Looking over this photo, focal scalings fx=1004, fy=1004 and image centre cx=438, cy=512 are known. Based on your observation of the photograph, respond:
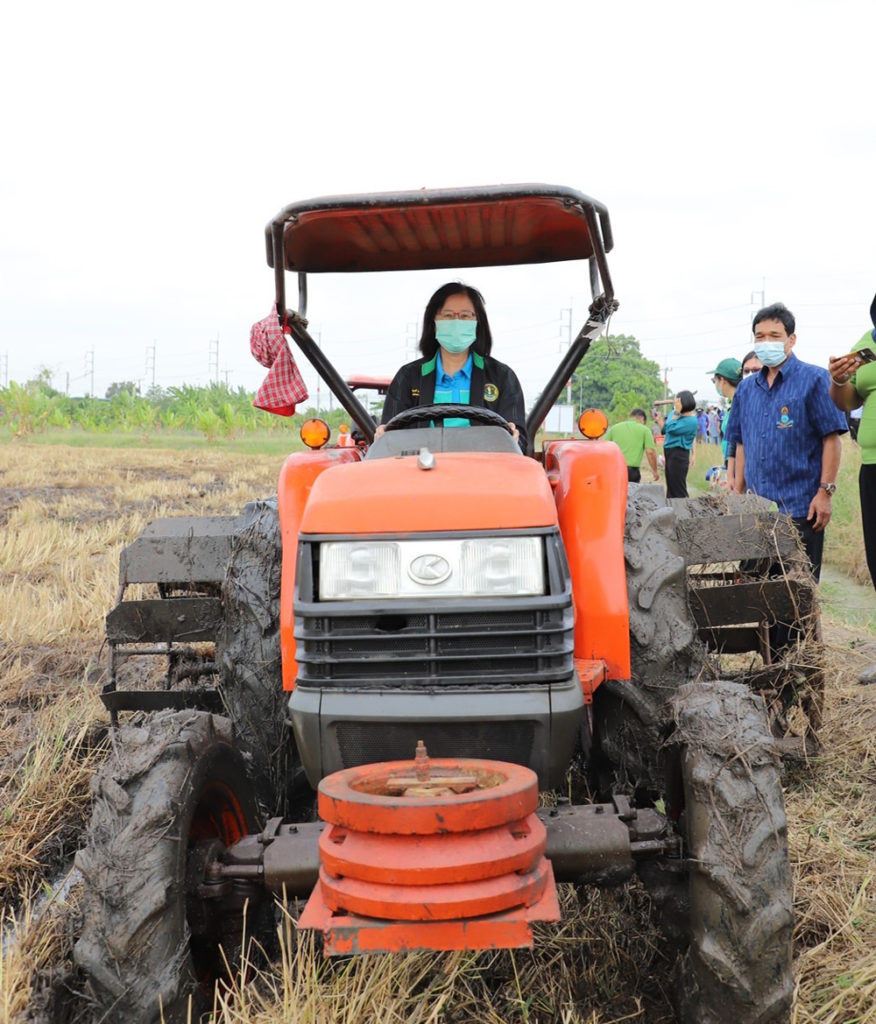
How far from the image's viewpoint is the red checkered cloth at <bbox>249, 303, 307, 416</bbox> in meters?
3.86

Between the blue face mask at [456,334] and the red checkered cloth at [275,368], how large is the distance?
59cm

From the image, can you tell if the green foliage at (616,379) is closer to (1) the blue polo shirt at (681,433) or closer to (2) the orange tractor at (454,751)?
(1) the blue polo shirt at (681,433)

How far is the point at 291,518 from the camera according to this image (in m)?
3.25

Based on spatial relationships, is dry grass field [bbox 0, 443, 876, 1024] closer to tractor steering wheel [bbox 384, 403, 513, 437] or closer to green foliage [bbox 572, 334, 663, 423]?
tractor steering wheel [bbox 384, 403, 513, 437]

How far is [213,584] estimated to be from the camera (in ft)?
15.4

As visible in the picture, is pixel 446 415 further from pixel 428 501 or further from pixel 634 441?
pixel 634 441

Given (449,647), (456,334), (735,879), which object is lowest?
(735,879)

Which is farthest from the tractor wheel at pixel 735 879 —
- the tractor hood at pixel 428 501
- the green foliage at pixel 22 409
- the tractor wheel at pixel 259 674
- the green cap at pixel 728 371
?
the green foliage at pixel 22 409

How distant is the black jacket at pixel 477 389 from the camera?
13.1ft

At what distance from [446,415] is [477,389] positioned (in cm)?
65

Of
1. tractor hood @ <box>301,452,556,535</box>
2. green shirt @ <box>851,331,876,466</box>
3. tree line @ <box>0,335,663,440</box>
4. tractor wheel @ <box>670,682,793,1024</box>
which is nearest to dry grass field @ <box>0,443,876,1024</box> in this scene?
tractor wheel @ <box>670,682,793,1024</box>

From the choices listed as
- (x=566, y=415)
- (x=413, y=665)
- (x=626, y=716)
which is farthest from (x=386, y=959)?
(x=566, y=415)

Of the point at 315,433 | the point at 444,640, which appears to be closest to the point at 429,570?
the point at 444,640

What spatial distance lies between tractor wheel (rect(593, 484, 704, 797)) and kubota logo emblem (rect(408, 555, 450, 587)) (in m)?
0.93
